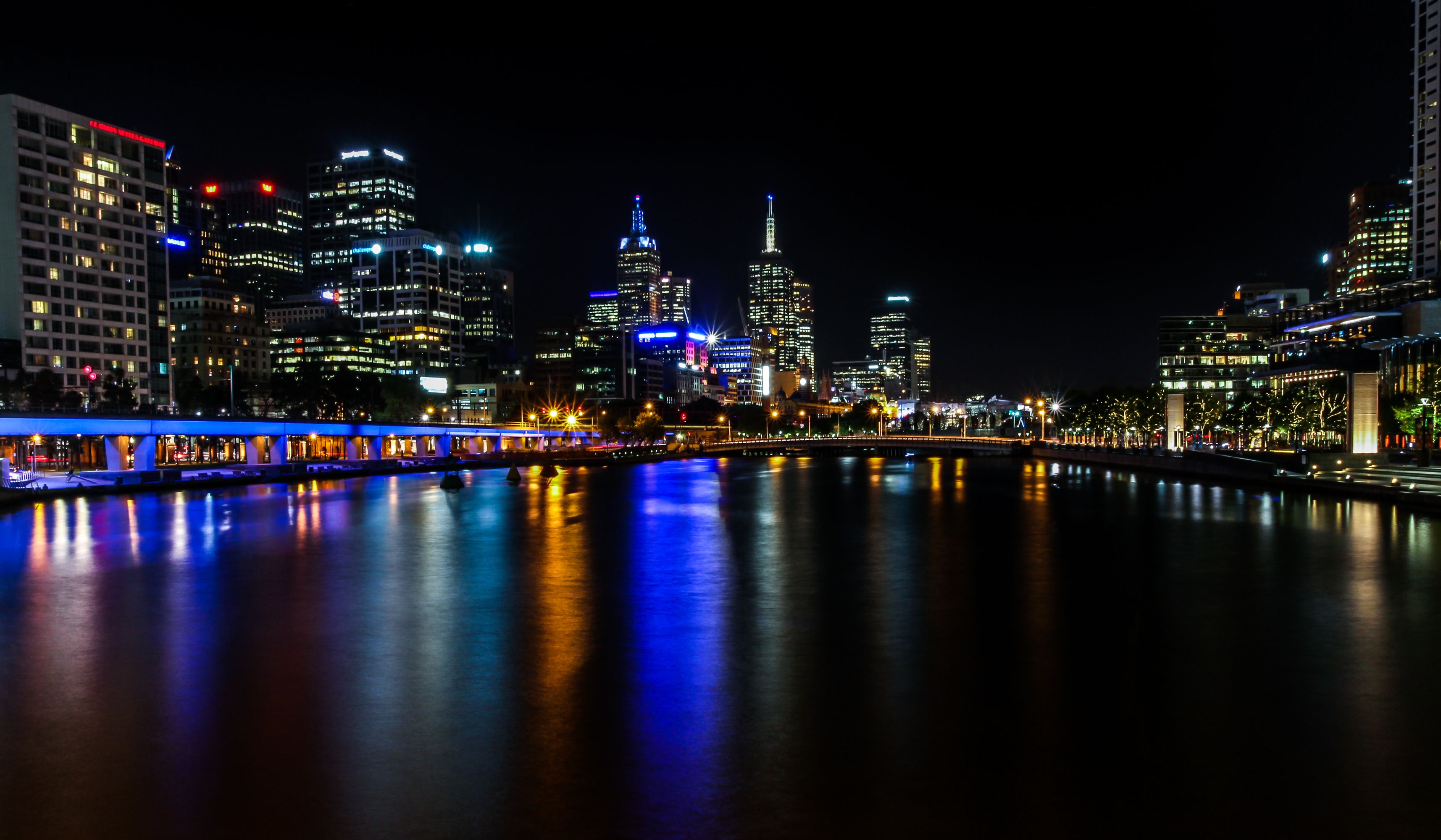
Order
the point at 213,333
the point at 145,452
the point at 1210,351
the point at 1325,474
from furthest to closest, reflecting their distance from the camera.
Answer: the point at 1210,351, the point at 213,333, the point at 145,452, the point at 1325,474

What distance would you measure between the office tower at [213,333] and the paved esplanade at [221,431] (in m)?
59.5

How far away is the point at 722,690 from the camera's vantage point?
42.3 feet

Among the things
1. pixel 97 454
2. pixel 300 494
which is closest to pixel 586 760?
pixel 300 494

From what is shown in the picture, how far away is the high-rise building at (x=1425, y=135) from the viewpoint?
437 ft

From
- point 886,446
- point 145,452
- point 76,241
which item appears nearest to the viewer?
point 145,452

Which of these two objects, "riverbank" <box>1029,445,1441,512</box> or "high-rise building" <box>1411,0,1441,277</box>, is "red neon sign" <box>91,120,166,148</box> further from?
"high-rise building" <box>1411,0,1441,277</box>

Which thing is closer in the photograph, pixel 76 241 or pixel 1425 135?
pixel 76 241

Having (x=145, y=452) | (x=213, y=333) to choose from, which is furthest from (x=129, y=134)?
(x=145, y=452)

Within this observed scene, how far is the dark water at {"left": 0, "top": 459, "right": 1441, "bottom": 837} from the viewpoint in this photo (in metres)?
8.88

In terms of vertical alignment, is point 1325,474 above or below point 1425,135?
below

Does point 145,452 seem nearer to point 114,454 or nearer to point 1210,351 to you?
point 114,454

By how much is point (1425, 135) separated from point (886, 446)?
8963 cm

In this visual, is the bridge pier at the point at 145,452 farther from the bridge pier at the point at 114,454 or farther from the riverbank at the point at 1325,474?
the riverbank at the point at 1325,474

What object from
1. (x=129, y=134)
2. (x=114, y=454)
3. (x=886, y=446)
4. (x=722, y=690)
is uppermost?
(x=129, y=134)
